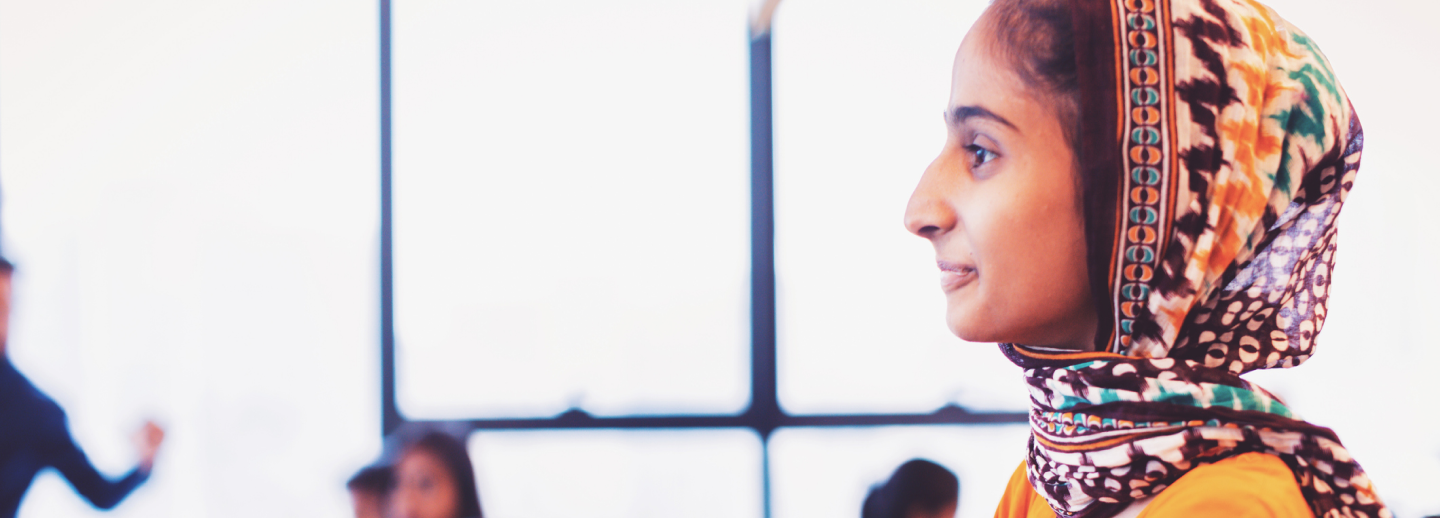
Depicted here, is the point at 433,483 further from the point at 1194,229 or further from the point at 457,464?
the point at 1194,229

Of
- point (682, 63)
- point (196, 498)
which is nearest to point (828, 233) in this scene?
point (682, 63)

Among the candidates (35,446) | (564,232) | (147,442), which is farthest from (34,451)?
(564,232)

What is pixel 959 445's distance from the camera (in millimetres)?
2318

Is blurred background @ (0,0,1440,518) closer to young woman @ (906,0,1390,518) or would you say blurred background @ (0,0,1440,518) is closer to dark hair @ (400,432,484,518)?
dark hair @ (400,432,484,518)

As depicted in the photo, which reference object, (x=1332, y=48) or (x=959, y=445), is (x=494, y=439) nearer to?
(x=959, y=445)

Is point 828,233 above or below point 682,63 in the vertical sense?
below

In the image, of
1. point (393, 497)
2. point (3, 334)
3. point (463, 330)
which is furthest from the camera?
point (463, 330)

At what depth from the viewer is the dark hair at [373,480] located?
7.16ft

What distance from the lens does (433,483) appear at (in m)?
2.12

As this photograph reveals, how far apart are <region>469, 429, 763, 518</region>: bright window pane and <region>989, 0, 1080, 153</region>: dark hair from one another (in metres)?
1.94

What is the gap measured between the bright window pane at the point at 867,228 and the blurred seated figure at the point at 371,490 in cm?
122

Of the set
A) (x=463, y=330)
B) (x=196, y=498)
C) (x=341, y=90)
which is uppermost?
(x=341, y=90)

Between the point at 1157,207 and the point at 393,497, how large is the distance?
2.20 metres

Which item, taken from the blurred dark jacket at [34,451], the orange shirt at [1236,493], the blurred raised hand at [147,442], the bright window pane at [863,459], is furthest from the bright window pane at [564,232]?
the orange shirt at [1236,493]
